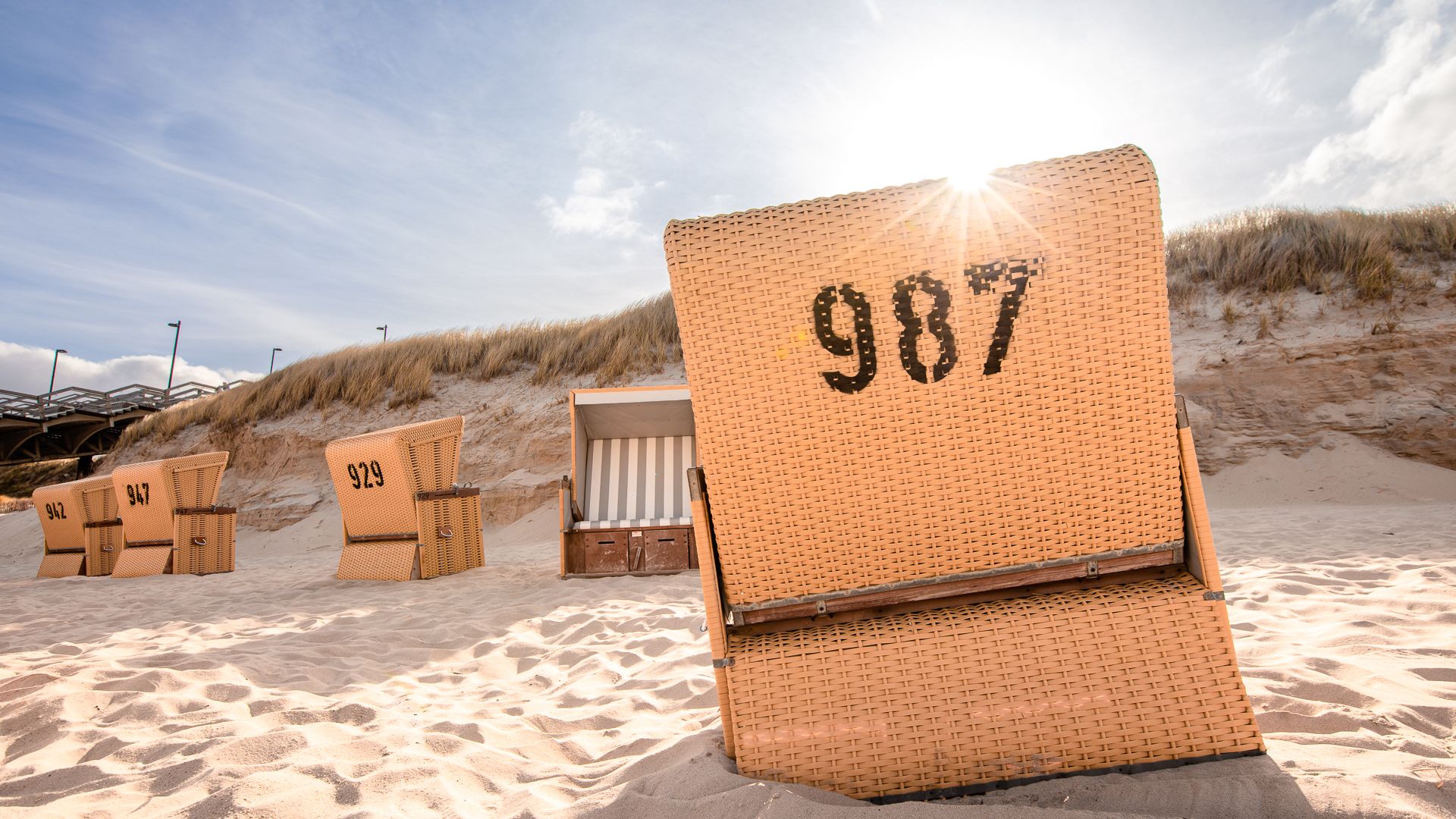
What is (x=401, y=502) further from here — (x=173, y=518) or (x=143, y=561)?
(x=143, y=561)

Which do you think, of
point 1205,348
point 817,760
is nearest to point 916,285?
point 817,760

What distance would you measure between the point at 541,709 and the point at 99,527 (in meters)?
9.97

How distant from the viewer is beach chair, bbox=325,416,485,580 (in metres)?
A: 6.28

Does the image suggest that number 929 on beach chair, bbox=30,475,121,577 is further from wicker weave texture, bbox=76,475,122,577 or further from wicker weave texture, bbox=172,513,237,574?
wicker weave texture, bbox=172,513,237,574

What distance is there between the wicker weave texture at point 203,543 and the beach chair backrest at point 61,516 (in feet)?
7.71

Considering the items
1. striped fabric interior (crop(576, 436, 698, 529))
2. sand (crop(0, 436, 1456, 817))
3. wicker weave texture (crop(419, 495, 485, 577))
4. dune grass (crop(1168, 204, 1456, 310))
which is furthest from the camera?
dune grass (crop(1168, 204, 1456, 310))

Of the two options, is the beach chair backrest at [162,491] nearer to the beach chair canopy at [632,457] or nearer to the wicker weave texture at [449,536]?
the wicker weave texture at [449,536]

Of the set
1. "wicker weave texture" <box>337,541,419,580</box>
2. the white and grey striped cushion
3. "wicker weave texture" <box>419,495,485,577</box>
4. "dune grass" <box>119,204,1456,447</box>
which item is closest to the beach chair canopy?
the white and grey striped cushion

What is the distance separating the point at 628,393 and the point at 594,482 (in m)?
1.43

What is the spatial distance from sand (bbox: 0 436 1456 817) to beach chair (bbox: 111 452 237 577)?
3.17 metres

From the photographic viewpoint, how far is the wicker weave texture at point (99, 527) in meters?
9.05

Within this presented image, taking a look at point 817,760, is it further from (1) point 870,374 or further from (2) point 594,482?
(2) point 594,482

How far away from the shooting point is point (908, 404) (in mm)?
1549

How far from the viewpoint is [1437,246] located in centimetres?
1014
